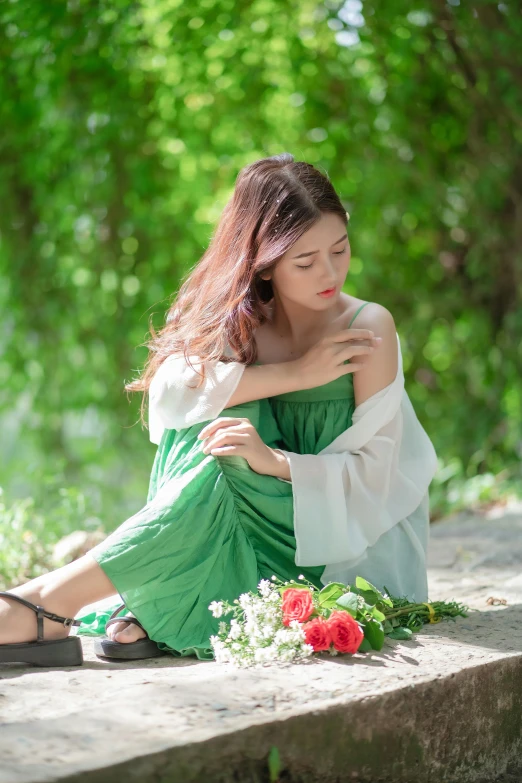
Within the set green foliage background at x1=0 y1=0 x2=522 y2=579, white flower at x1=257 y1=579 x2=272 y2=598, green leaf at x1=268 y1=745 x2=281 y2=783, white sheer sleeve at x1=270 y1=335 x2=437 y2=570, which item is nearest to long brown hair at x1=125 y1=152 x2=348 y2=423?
white sheer sleeve at x1=270 y1=335 x2=437 y2=570

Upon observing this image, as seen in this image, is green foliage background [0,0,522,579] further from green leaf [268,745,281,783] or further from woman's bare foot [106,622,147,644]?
green leaf [268,745,281,783]

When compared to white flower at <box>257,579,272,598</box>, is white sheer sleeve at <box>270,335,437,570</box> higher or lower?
higher

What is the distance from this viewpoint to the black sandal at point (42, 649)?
2.05 m

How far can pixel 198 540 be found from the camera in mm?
2223

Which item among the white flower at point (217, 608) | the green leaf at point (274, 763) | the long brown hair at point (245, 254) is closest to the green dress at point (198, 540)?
the white flower at point (217, 608)

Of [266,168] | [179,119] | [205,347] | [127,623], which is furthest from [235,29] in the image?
[127,623]

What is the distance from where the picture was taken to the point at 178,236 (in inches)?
216

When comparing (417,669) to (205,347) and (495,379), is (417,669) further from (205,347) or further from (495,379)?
(495,379)

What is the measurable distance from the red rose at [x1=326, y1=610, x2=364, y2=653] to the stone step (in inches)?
1.5

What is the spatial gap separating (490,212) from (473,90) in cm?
67

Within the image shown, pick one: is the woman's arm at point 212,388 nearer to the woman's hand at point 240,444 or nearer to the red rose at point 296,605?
the woman's hand at point 240,444

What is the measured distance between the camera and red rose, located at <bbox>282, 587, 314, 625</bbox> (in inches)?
79.4

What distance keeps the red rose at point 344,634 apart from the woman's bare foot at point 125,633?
0.48 meters

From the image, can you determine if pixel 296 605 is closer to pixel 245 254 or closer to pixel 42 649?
pixel 42 649
